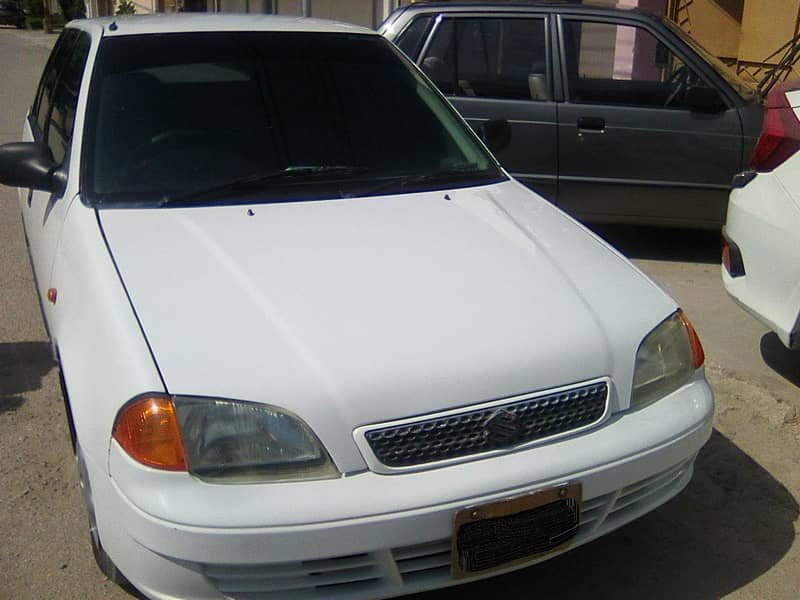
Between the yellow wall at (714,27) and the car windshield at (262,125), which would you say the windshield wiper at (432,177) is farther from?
the yellow wall at (714,27)

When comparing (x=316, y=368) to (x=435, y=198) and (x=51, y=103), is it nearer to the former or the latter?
(x=435, y=198)

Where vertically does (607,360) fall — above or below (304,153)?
below

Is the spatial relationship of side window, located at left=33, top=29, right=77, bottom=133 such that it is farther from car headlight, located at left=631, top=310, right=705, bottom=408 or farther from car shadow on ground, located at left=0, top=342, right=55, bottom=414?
car headlight, located at left=631, top=310, right=705, bottom=408

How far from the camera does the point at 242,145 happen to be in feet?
11.5

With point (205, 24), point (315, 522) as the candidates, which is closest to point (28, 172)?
point (205, 24)

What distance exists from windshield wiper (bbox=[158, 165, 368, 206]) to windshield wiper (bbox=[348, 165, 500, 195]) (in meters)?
0.13

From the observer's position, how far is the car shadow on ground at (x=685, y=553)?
2959 millimetres

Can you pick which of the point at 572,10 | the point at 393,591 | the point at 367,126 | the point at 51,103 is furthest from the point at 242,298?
the point at 572,10

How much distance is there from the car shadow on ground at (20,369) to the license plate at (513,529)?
2442mm

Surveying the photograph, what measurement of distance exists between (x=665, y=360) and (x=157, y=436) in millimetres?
1474

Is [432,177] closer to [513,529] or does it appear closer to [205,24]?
[205,24]

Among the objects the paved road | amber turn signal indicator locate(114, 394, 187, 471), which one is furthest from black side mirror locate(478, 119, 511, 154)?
amber turn signal indicator locate(114, 394, 187, 471)

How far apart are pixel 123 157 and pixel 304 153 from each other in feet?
2.12

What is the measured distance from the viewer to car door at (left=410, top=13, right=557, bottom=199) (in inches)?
244
